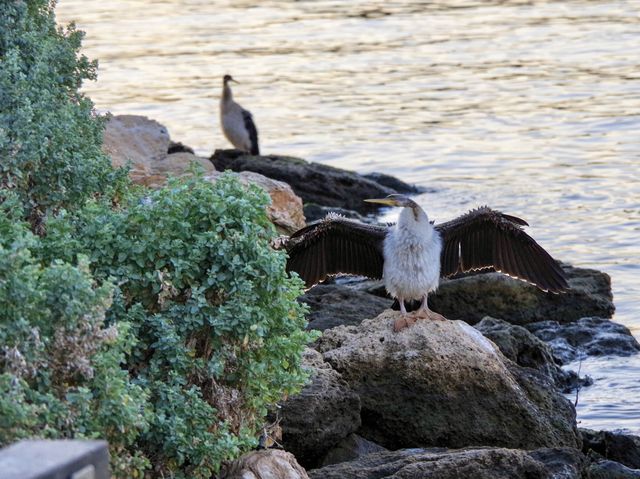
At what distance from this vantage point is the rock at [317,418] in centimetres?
721

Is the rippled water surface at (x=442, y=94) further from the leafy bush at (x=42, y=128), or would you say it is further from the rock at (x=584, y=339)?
the leafy bush at (x=42, y=128)

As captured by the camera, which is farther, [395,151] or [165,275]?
[395,151]

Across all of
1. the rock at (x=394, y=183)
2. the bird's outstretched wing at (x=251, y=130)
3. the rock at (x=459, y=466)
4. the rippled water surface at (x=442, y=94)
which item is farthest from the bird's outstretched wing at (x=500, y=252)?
the bird's outstretched wing at (x=251, y=130)

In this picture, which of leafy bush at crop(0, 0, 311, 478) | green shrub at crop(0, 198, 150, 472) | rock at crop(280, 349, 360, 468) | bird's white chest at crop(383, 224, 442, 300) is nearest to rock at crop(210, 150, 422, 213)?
bird's white chest at crop(383, 224, 442, 300)

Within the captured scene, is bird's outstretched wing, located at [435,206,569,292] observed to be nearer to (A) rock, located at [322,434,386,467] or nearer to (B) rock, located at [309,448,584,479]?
(A) rock, located at [322,434,386,467]

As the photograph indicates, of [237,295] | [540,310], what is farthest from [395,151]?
[237,295]

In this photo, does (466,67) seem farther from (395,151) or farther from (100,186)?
(100,186)

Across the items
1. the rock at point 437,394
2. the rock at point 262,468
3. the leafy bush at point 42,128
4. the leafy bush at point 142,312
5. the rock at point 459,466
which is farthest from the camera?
the rock at point 437,394

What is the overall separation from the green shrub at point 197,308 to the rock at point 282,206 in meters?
5.61

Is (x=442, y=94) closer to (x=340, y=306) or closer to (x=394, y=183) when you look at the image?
(x=394, y=183)

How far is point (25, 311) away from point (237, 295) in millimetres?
1143

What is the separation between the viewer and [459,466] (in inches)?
255

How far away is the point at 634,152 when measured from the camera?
19.3m

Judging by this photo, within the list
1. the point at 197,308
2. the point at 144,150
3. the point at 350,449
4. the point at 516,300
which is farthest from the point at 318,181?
the point at 197,308
